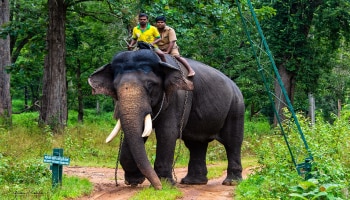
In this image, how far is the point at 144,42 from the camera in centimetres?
1054

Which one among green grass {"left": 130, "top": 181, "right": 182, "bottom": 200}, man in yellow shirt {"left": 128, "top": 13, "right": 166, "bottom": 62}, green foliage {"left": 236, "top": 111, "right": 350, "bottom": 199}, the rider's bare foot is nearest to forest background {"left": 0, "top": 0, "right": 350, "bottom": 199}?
the rider's bare foot

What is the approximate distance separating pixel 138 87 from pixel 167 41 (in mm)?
1797

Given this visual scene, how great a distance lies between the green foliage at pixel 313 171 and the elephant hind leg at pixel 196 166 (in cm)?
158

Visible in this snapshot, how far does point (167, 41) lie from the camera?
11438mm

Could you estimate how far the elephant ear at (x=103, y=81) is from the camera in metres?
10.7

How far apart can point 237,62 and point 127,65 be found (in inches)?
704

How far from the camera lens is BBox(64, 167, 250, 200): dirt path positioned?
9820 millimetres

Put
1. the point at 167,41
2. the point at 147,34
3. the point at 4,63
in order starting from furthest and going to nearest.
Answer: the point at 4,63
the point at 167,41
the point at 147,34

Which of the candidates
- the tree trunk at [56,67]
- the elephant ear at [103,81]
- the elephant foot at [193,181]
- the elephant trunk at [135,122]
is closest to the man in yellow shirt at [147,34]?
the elephant ear at [103,81]

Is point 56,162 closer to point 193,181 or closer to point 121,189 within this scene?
point 121,189

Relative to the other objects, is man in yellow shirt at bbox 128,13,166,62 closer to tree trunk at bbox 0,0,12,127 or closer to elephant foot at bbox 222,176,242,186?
elephant foot at bbox 222,176,242,186

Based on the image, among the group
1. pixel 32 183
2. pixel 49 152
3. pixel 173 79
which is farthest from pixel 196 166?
pixel 49 152

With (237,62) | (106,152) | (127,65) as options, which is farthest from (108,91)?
(237,62)

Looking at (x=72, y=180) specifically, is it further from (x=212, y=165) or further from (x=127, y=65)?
(x=212, y=165)
